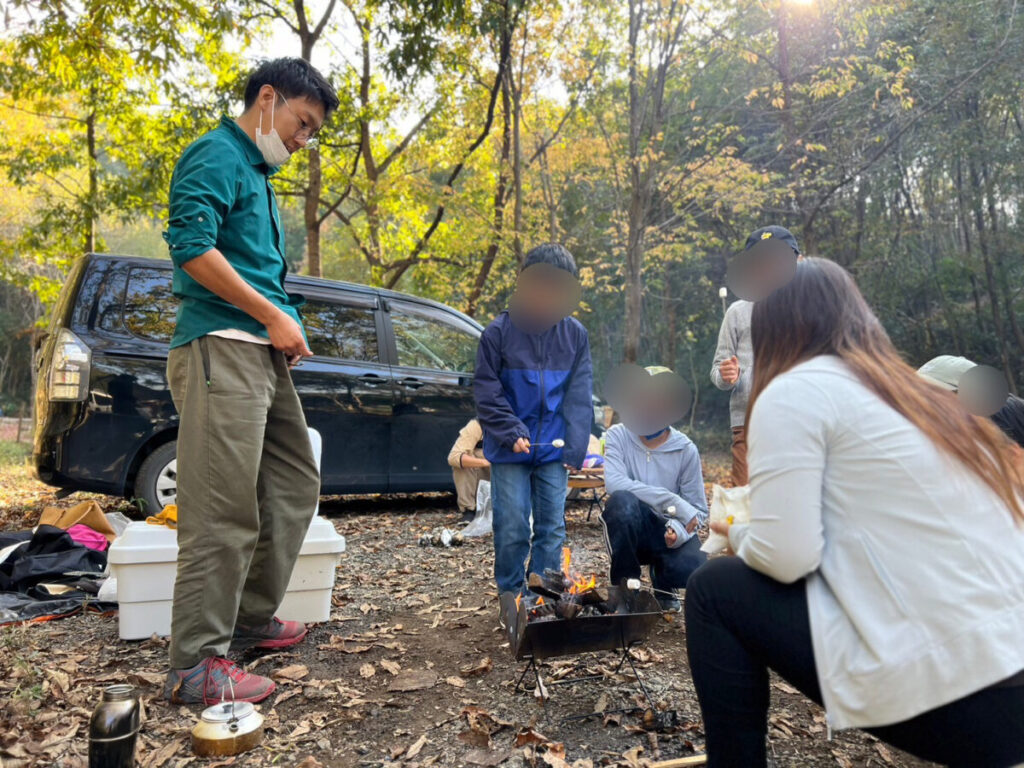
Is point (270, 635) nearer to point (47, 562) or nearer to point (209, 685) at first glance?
point (209, 685)

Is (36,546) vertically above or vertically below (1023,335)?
below

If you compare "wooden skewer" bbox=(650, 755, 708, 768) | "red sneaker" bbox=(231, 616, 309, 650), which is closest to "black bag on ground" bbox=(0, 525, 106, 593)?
"red sneaker" bbox=(231, 616, 309, 650)

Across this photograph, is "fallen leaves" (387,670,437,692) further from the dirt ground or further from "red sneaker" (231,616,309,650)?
"red sneaker" (231,616,309,650)

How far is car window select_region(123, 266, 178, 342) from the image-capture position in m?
4.86

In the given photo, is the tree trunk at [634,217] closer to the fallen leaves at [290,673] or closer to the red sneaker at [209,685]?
the fallen leaves at [290,673]

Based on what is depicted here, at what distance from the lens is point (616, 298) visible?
19.2 meters

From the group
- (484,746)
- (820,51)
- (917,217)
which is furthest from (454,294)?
(484,746)

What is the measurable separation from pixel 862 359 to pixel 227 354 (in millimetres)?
1973

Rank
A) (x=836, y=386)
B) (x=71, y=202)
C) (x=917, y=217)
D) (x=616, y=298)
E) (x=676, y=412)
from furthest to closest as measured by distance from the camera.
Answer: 1. (x=616, y=298)
2. (x=917, y=217)
3. (x=71, y=202)
4. (x=676, y=412)
5. (x=836, y=386)

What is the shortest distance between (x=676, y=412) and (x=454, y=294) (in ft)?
39.0

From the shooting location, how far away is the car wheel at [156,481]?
4766 mm

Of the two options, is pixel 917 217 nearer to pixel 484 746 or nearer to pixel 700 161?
pixel 700 161

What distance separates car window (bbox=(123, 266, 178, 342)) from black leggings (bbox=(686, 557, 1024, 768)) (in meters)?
4.39

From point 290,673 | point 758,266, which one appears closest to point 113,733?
point 290,673
